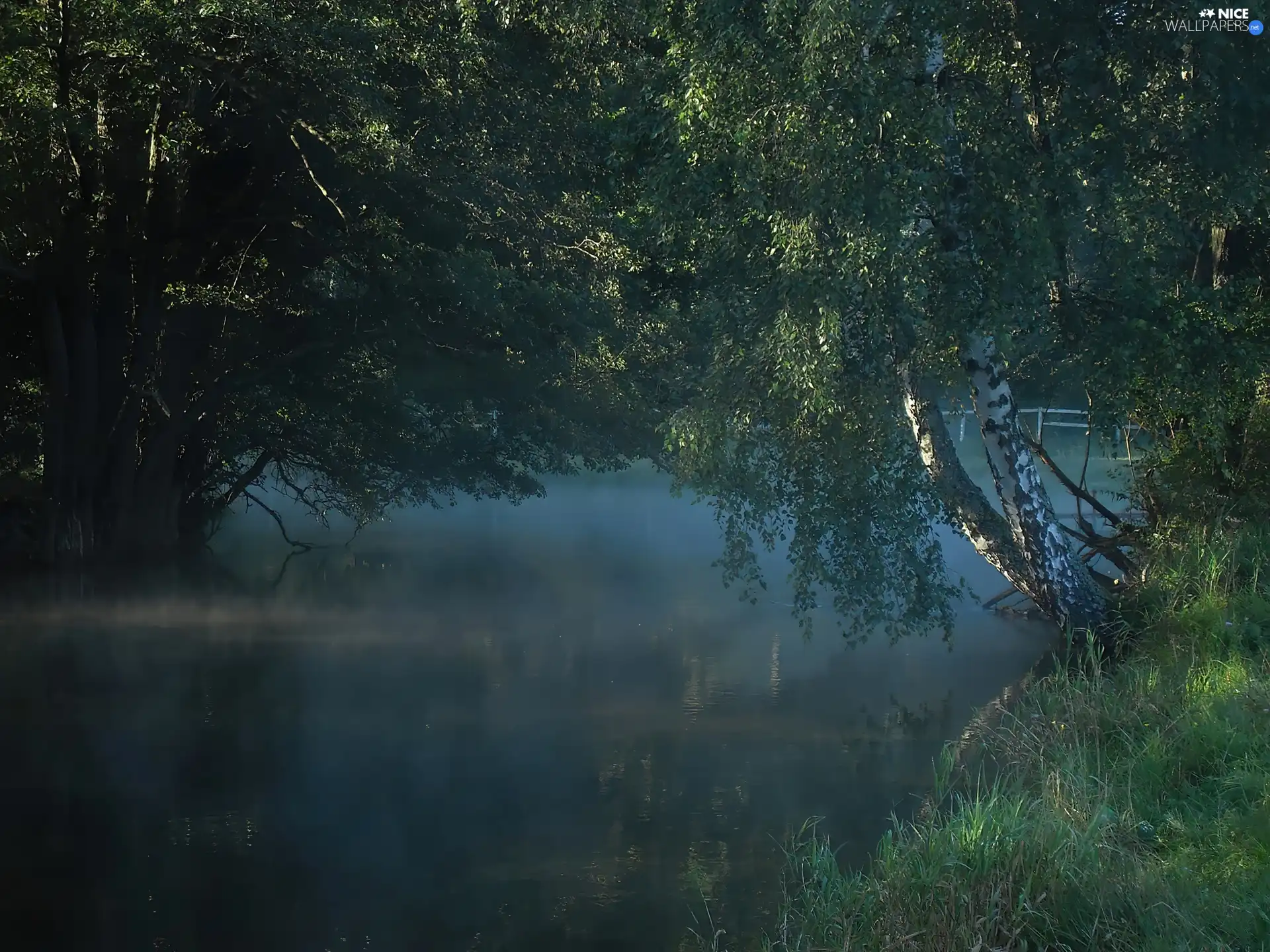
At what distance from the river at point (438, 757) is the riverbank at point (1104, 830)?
92 centimetres

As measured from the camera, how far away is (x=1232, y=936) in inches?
244

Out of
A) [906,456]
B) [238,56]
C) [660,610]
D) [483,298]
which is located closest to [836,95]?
[906,456]

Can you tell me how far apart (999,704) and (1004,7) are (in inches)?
252

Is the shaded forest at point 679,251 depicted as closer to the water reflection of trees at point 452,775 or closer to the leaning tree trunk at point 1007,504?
the leaning tree trunk at point 1007,504

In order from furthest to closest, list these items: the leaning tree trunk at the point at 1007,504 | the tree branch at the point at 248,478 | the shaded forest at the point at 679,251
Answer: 1. the tree branch at the point at 248,478
2. the leaning tree trunk at the point at 1007,504
3. the shaded forest at the point at 679,251

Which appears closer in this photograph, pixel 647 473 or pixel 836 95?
pixel 836 95

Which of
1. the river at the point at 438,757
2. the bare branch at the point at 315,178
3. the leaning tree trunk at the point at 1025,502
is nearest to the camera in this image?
the river at the point at 438,757

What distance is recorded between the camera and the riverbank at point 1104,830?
250 inches

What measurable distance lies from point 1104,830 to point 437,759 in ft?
19.7

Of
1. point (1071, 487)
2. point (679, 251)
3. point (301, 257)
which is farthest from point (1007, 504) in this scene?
point (301, 257)

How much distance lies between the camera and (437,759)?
11.9 m

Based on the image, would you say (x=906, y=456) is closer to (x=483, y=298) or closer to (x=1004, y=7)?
(x=1004, y=7)

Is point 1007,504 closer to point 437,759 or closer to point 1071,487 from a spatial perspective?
point 1071,487

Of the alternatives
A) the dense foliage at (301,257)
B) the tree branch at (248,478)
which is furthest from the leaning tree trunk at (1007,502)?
the tree branch at (248,478)
